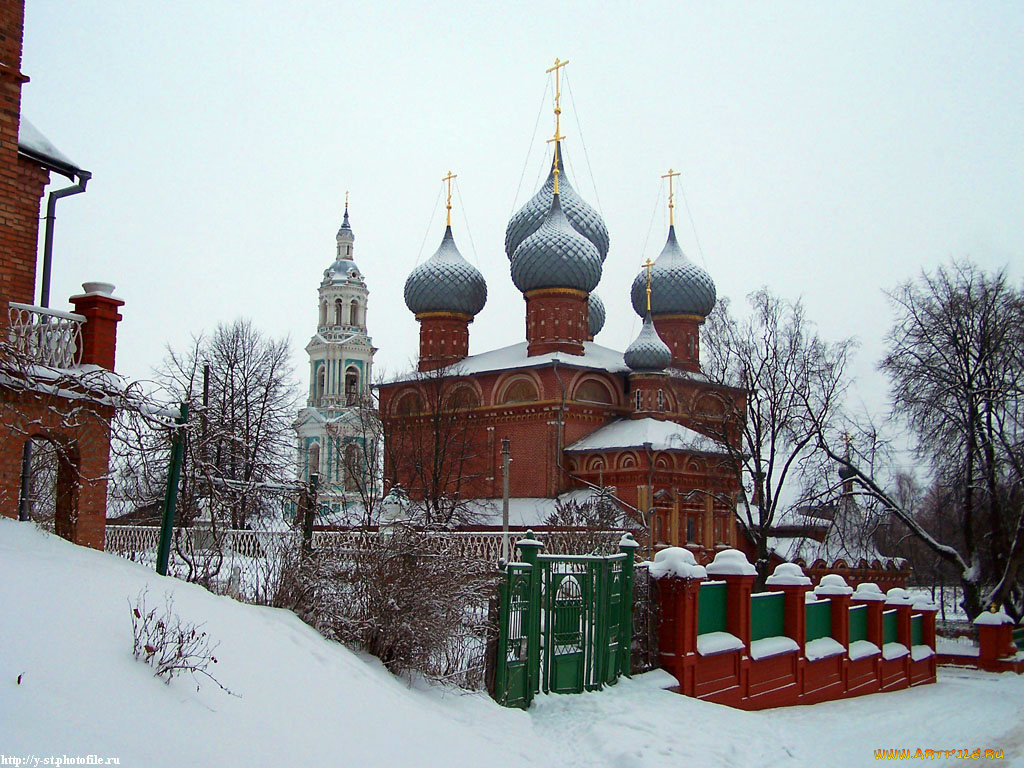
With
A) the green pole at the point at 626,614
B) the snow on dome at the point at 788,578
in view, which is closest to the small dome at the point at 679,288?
the snow on dome at the point at 788,578

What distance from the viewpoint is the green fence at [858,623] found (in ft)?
55.6

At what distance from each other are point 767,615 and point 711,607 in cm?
170

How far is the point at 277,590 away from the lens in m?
8.73

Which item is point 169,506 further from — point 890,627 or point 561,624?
point 890,627

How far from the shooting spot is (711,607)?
12.9 m

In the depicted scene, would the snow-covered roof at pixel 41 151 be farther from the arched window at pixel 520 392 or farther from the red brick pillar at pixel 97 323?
the arched window at pixel 520 392

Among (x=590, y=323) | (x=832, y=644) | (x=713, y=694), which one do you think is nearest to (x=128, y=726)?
(x=713, y=694)

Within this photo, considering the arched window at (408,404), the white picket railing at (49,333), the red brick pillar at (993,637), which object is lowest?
the red brick pillar at (993,637)

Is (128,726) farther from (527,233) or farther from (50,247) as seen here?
(527,233)

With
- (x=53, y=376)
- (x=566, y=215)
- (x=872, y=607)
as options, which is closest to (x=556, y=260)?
(x=566, y=215)

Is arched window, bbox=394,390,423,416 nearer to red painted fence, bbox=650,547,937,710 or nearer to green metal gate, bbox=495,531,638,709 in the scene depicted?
red painted fence, bbox=650,547,937,710

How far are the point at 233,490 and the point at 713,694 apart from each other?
584 cm

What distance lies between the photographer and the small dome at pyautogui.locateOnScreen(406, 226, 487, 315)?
35.1m

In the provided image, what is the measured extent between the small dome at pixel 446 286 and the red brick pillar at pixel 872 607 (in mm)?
20121
